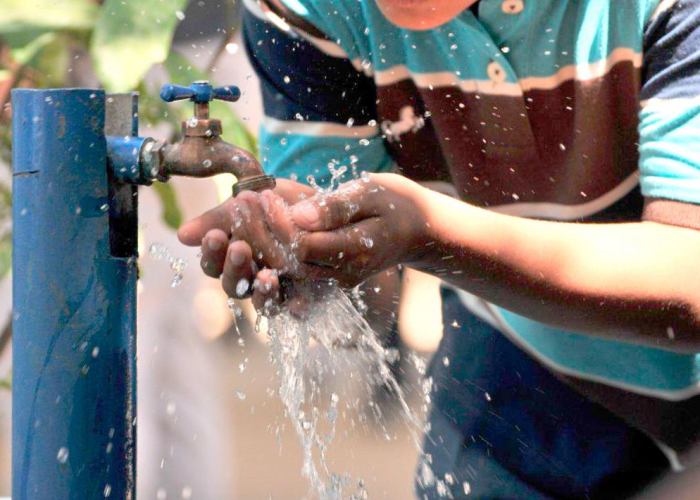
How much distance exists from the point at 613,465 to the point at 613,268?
13.9 inches

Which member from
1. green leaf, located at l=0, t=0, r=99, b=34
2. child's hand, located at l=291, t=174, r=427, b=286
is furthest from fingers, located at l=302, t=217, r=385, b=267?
green leaf, located at l=0, t=0, r=99, b=34

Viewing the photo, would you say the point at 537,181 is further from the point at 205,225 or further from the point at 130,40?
the point at 130,40

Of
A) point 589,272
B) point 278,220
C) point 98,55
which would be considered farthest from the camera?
point 98,55

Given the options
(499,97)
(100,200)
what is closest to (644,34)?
(499,97)

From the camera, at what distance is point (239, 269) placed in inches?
32.0

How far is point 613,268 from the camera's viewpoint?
3.07ft

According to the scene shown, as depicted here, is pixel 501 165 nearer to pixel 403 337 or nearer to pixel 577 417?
pixel 577 417

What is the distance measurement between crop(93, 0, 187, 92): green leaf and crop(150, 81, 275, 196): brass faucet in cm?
112

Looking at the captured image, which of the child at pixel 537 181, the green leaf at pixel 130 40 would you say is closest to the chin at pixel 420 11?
the child at pixel 537 181

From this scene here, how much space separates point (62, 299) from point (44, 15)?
1449mm

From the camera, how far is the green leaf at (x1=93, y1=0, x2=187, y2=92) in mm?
1920

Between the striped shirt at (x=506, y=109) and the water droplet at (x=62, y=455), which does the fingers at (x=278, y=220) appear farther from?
the striped shirt at (x=506, y=109)

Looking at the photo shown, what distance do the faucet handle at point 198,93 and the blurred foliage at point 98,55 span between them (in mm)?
1125

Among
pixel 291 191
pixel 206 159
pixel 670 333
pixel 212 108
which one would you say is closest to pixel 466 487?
pixel 670 333
